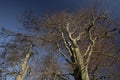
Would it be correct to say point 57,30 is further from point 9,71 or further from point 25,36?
point 9,71

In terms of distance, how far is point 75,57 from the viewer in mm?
13953

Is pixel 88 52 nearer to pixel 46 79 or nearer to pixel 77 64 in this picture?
pixel 77 64

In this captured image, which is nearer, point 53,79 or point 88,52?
point 53,79

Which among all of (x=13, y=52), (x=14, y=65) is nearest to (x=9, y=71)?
(x=14, y=65)

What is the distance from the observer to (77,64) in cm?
1330

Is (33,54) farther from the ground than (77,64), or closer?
farther from the ground

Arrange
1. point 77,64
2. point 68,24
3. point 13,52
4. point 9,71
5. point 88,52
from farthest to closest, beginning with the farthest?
point 13,52 → point 9,71 → point 68,24 → point 88,52 → point 77,64

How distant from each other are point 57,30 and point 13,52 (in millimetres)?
5282

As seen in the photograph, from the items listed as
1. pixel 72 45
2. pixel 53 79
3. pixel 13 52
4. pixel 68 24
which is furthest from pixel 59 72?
pixel 13 52

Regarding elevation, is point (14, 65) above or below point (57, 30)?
below

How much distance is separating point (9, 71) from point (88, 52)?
701 cm

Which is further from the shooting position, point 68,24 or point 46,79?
point 68,24

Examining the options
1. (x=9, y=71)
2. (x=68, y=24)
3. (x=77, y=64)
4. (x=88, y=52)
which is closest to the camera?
(x=77, y=64)

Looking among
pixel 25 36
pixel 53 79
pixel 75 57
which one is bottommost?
pixel 53 79
